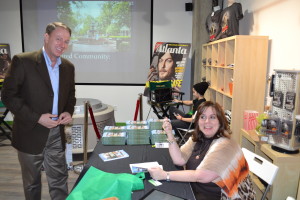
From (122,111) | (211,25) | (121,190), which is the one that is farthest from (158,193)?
(122,111)

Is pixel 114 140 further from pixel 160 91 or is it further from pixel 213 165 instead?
pixel 160 91

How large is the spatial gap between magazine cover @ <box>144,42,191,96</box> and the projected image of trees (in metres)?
0.90

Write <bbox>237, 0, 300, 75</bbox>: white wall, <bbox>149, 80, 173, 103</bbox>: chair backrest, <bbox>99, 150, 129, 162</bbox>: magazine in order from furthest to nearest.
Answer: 1. <bbox>149, 80, 173, 103</bbox>: chair backrest
2. <bbox>237, 0, 300, 75</bbox>: white wall
3. <bbox>99, 150, 129, 162</bbox>: magazine

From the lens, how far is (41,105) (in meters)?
2.02

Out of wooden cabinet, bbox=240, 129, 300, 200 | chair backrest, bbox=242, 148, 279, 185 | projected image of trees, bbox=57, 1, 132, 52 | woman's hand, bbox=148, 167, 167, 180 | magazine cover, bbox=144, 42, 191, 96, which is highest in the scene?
projected image of trees, bbox=57, 1, 132, 52

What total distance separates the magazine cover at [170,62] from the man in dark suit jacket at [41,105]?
3116 millimetres

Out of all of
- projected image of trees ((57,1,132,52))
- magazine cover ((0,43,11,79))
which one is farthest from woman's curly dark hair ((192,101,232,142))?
magazine cover ((0,43,11,79))

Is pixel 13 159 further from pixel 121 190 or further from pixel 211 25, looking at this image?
pixel 211 25

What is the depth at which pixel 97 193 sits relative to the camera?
1270mm

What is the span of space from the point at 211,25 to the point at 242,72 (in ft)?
5.18

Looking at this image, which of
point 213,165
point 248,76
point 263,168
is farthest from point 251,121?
point 213,165

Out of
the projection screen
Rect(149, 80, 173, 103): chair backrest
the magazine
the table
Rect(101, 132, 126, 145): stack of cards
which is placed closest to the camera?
the table

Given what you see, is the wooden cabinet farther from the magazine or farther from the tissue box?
the magazine

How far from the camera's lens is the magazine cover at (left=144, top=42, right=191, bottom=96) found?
17.0 feet
